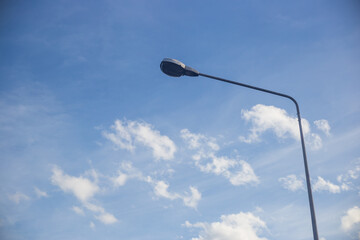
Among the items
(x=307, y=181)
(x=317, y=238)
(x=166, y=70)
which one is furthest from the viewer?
(x=166, y=70)

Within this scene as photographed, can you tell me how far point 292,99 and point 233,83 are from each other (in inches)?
81.9

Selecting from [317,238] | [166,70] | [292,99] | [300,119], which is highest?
[166,70]

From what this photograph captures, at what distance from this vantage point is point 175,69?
799 cm

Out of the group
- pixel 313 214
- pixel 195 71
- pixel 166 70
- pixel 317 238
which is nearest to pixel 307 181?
pixel 313 214

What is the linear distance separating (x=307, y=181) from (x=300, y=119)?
2.07 meters

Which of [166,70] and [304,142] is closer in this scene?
[304,142]

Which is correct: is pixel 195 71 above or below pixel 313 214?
above

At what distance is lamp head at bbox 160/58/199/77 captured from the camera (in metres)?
7.88

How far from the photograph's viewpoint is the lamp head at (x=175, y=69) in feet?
25.8

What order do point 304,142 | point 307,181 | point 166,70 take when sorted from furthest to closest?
point 166,70
point 304,142
point 307,181

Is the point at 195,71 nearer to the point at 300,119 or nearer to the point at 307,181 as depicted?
the point at 300,119

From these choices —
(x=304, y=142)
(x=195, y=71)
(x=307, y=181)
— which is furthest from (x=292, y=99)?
(x=195, y=71)

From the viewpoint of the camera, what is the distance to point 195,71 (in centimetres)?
821

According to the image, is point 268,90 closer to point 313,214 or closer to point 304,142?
point 304,142
